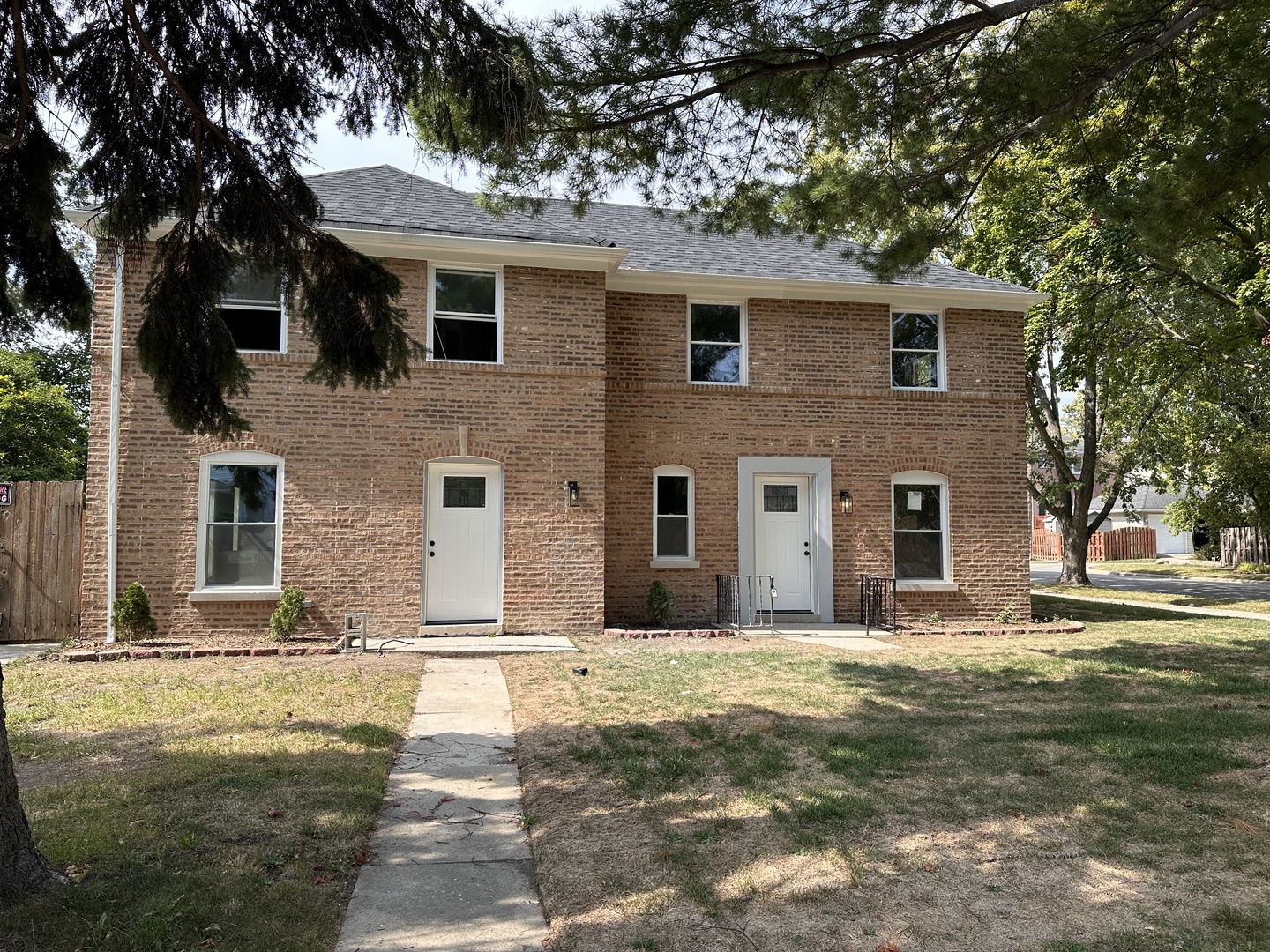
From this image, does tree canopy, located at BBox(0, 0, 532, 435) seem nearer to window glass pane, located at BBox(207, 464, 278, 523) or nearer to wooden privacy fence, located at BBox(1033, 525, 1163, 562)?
window glass pane, located at BBox(207, 464, 278, 523)

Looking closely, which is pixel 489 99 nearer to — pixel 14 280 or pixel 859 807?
pixel 14 280

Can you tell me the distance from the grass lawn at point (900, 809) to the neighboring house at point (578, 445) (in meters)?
3.45

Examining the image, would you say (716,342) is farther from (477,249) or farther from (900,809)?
(900,809)

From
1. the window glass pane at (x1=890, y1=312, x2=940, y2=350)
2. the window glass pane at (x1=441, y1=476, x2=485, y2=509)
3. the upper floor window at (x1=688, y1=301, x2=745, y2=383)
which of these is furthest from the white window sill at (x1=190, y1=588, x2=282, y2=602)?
the window glass pane at (x1=890, y1=312, x2=940, y2=350)

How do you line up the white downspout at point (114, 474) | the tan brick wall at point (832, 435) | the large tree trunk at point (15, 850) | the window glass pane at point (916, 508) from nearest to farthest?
the large tree trunk at point (15, 850), the white downspout at point (114, 474), the tan brick wall at point (832, 435), the window glass pane at point (916, 508)

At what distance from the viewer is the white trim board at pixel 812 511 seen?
43.3 feet

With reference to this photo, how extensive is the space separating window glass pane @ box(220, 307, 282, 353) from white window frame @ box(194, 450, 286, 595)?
1412mm

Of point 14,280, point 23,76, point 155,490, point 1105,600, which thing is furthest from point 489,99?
point 1105,600

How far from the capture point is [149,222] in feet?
18.4

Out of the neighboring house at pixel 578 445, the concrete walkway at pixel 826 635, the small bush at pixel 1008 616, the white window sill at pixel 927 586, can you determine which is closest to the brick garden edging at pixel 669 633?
the concrete walkway at pixel 826 635

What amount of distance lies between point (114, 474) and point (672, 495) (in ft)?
24.4

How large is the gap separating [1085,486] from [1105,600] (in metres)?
5.26

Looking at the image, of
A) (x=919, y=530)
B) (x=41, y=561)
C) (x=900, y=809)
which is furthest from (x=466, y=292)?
(x=900, y=809)

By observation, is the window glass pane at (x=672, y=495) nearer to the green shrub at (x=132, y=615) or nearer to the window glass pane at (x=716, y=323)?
the window glass pane at (x=716, y=323)
